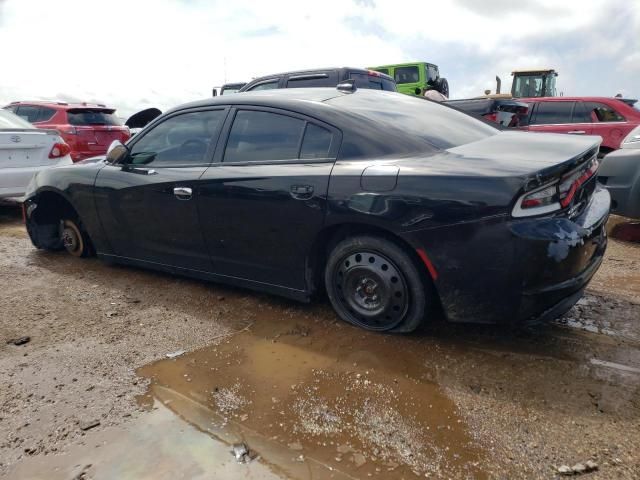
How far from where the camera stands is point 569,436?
207 centimetres

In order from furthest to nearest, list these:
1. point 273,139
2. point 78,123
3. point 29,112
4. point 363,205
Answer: point 29,112, point 78,123, point 273,139, point 363,205

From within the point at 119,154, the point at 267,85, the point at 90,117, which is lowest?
the point at 119,154

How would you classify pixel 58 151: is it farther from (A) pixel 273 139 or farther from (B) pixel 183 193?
(A) pixel 273 139

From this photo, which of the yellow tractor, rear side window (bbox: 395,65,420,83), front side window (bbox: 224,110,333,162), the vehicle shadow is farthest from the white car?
the yellow tractor

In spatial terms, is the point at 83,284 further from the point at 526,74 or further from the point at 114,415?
the point at 526,74

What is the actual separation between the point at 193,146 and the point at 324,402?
2123 mm

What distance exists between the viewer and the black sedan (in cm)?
245

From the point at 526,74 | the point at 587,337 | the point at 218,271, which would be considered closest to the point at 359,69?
the point at 218,271

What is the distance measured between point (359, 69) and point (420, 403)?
650 cm

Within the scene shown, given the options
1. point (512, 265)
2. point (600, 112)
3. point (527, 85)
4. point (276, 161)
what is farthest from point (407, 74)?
point (512, 265)

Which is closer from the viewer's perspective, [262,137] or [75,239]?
[262,137]

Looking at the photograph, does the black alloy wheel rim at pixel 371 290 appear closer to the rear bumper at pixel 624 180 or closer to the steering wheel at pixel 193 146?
the steering wheel at pixel 193 146

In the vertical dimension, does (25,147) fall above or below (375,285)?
above

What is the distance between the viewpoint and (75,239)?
15.5 feet
